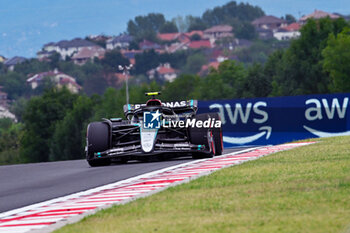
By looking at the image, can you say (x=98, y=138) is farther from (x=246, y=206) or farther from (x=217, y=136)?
(x=246, y=206)

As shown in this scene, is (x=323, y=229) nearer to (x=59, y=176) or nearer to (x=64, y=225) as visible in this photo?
(x=64, y=225)

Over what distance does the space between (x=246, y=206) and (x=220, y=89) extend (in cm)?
11435

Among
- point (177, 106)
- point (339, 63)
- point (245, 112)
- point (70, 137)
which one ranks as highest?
point (339, 63)

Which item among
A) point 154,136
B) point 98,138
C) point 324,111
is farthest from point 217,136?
point 324,111

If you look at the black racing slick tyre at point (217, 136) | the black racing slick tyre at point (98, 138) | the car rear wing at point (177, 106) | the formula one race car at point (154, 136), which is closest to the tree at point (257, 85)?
the car rear wing at point (177, 106)

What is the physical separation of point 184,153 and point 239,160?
230 cm

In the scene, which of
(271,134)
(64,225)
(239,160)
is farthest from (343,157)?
(271,134)

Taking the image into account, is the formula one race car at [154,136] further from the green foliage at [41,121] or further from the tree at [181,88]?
the tree at [181,88]

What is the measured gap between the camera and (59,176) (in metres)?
19.1

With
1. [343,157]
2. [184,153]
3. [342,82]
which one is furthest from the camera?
[342,82]

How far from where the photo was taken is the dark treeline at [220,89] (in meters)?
94.2

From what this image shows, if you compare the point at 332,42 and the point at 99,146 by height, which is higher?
the point at 332,42

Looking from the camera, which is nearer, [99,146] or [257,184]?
[257,184]

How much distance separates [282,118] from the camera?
34.2 metres
